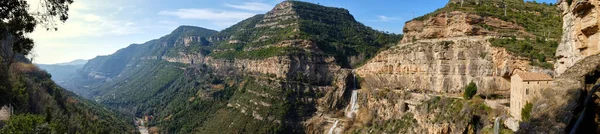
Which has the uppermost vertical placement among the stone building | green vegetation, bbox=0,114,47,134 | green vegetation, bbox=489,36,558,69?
green vegetation, bbox=489,36,558,69

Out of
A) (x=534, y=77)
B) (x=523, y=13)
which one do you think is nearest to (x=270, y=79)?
(x=523, y=13)

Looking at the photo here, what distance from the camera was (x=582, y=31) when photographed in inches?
583

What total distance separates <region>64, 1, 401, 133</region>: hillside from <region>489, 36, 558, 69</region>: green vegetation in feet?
116

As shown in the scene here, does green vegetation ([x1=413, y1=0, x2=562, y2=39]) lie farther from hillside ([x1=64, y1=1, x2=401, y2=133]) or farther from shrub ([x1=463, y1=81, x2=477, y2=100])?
hillside ([x1=64, y1=1, x2=401, y2=133])

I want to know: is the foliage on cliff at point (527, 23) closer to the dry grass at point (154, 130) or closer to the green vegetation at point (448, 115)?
the green vegetation at point (448, 115)

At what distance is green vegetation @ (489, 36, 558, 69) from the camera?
113ft

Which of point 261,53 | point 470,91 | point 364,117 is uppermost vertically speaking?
point 261,53

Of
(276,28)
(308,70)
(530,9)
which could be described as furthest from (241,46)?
(530,9)

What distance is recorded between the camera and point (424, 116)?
44.0m

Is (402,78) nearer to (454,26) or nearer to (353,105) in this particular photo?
(454,26)

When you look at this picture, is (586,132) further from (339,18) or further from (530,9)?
(339,18)

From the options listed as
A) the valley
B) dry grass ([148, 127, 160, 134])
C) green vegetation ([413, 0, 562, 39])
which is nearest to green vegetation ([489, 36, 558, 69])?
the valley

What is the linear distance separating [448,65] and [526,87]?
20.5 m

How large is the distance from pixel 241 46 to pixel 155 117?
35455 mm
